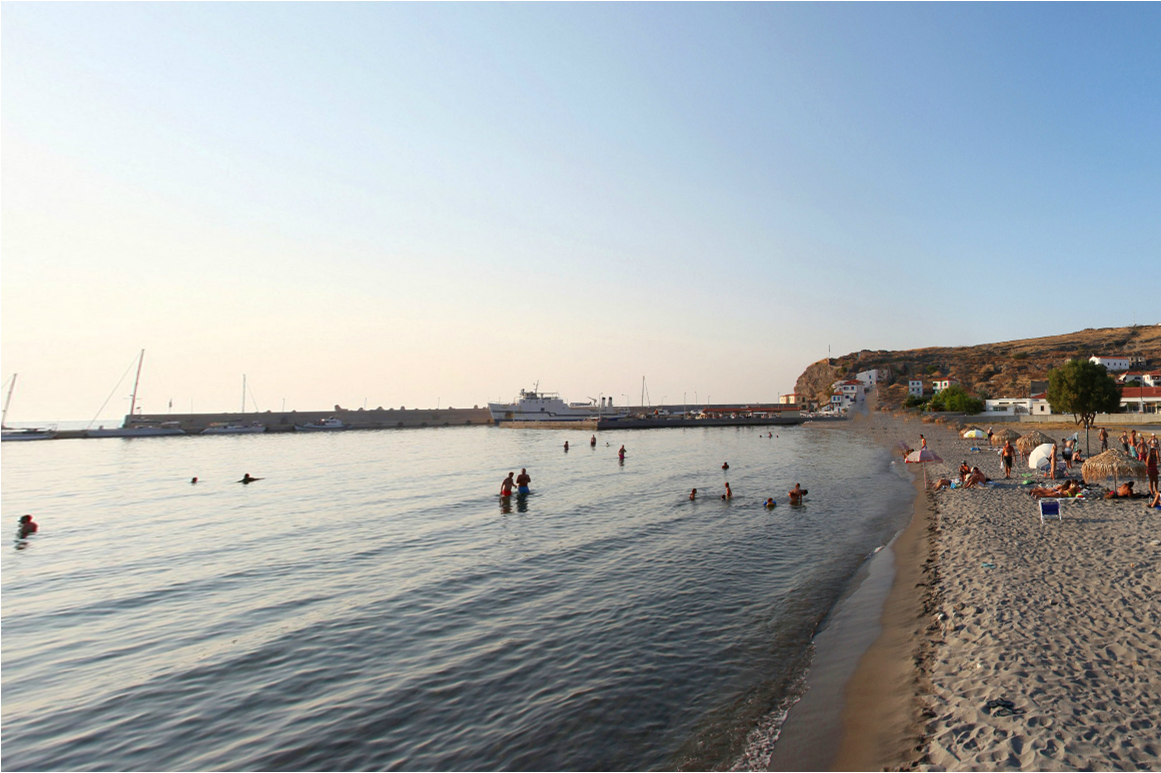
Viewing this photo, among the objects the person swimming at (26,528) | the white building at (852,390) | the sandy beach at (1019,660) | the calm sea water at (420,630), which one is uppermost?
the white building at (852,390)

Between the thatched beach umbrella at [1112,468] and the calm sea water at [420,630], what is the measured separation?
282 inches

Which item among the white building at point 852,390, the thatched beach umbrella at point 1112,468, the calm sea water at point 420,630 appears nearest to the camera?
the calm sea water at point 420,630

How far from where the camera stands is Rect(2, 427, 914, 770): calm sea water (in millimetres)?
7875

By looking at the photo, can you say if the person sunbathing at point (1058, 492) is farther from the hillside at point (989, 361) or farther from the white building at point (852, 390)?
the white building at point (852, 390)

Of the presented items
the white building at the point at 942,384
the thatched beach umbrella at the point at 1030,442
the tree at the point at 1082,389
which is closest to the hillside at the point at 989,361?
the white building at the point at 942,384

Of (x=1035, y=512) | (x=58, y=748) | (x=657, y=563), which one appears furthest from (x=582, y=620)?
(x=1035, y=512)

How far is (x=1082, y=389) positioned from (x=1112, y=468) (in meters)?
38.1

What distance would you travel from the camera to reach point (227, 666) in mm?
10430

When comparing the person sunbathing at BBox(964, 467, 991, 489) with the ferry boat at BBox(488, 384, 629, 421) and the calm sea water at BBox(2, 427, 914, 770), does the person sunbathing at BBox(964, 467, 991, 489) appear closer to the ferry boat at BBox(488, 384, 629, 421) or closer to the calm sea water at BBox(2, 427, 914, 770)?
the calm sea water at BBox(2, 427, 914, 770)

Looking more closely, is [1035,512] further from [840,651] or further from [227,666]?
[227,666]

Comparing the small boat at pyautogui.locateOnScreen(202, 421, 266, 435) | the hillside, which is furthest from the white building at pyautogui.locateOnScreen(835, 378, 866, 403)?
the small boat at pyautogui.locateOnScreen(202, 421, 266, 435)

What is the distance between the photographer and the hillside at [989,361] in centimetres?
12705

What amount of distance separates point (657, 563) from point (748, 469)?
2660cm

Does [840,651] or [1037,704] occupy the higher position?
[1037,704]
